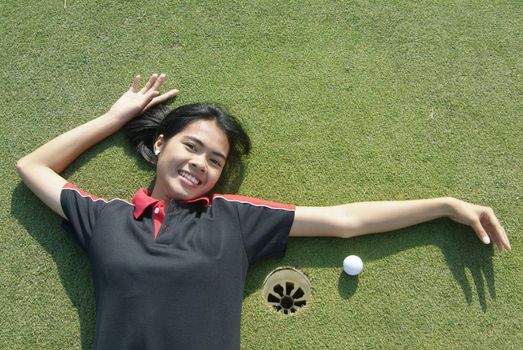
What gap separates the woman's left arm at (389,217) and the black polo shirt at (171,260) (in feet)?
0.63

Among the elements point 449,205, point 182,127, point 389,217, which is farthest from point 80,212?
point 449,205

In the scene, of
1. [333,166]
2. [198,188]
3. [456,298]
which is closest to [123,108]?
[198,188]

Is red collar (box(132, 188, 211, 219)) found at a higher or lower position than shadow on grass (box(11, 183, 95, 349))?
higher

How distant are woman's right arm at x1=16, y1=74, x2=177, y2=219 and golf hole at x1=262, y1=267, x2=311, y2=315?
1394 millimetres

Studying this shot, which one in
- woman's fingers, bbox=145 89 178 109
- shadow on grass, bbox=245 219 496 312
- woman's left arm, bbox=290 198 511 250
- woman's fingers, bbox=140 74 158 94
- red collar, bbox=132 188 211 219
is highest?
woman's fingers, bbox=140 74 158 94

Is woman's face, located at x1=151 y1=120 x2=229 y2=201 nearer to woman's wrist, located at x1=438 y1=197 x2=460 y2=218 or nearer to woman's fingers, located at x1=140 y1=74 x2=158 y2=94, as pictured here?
woman's fingers, located at x1=140 y1=74 x2=158 y2=94

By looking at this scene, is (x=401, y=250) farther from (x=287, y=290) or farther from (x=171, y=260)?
(x=171, y=260)

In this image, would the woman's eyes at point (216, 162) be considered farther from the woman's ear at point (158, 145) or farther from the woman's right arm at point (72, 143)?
the woman's right arm at point (72, 143)

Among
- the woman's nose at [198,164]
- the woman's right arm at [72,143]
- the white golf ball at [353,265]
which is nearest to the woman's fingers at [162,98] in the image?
the woman's right arm at [72,143]

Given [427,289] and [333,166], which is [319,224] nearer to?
[333,166]

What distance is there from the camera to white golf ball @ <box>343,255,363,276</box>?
2.85m

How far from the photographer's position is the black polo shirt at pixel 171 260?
245 centimetres

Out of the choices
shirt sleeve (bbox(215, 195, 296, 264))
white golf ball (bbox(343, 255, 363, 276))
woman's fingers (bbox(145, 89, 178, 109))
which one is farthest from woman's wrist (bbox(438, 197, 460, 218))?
woman's fingers (bbox(145, 89, 178, 109))

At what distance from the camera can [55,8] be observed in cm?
346
